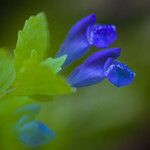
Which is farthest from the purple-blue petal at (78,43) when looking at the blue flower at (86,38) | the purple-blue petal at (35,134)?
the purple-blue petal at (35,134)

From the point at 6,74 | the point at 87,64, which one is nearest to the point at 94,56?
the point at 87,64

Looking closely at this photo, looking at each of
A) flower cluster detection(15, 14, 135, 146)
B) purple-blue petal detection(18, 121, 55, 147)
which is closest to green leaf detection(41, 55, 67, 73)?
flower cluster detection(15, 14, 135, 146)

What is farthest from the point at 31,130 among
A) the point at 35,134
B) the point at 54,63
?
the point at 54,63

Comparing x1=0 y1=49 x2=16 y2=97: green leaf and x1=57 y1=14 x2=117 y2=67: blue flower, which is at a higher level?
x1=57 y1=14 x2=117 y2=67: blue flower

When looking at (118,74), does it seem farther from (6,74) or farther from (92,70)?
(6,74)

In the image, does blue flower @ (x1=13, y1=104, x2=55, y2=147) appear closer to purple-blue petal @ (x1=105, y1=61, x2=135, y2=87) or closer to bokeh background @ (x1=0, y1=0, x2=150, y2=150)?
bokeh background @ (x1=0, y1=0, x2=150, y2=150)
